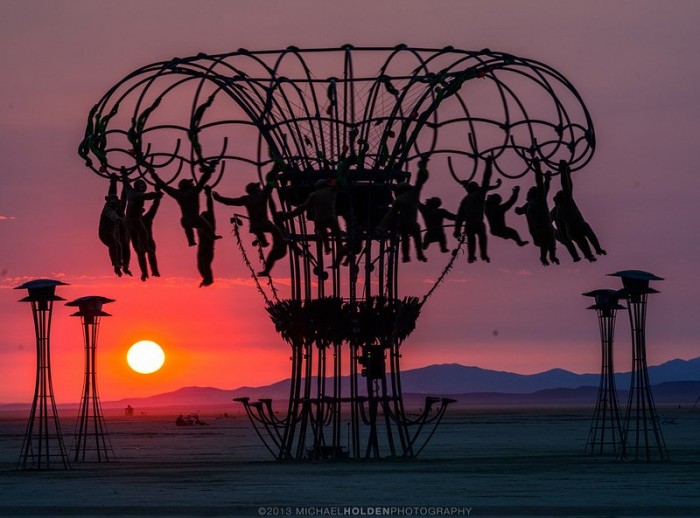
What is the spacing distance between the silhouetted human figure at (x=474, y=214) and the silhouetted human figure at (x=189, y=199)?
511cm

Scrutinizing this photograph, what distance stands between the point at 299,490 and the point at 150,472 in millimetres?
7485

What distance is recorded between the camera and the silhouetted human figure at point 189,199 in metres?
29.8

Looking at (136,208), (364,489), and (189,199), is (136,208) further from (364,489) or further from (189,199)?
(364,489)

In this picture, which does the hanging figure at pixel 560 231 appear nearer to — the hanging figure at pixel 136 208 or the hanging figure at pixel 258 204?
the hanging figure at pixel 258 204

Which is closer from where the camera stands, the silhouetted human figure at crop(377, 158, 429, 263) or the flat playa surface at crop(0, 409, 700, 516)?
the flat playa surface at crop(0, 409, 700, 516)

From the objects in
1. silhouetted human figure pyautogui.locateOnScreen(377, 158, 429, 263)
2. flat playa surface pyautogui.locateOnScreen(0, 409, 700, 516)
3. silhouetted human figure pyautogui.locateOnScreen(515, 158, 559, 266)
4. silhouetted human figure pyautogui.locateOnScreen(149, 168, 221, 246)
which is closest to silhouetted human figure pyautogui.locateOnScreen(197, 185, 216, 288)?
silhouetted human figure pyautogui.locateOnScreen(149, 168, 221, 246)

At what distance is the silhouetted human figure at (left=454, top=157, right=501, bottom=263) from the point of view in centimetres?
3061

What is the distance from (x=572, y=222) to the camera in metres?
31.0

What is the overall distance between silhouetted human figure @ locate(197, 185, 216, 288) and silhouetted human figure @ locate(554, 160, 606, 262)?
698 cm

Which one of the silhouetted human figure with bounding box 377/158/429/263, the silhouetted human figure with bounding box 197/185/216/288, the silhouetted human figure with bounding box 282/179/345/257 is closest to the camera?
the silhouetted human figure with bounding box 282/179/345/257

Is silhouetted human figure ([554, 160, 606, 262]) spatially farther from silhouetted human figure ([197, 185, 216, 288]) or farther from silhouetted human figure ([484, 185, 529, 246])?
silhouetted human figure ([197, 185, 216, 288])

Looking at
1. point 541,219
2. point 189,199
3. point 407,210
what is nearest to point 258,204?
point 189,199

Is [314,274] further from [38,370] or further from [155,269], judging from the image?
[38,370]

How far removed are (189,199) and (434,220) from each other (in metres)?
5.06
